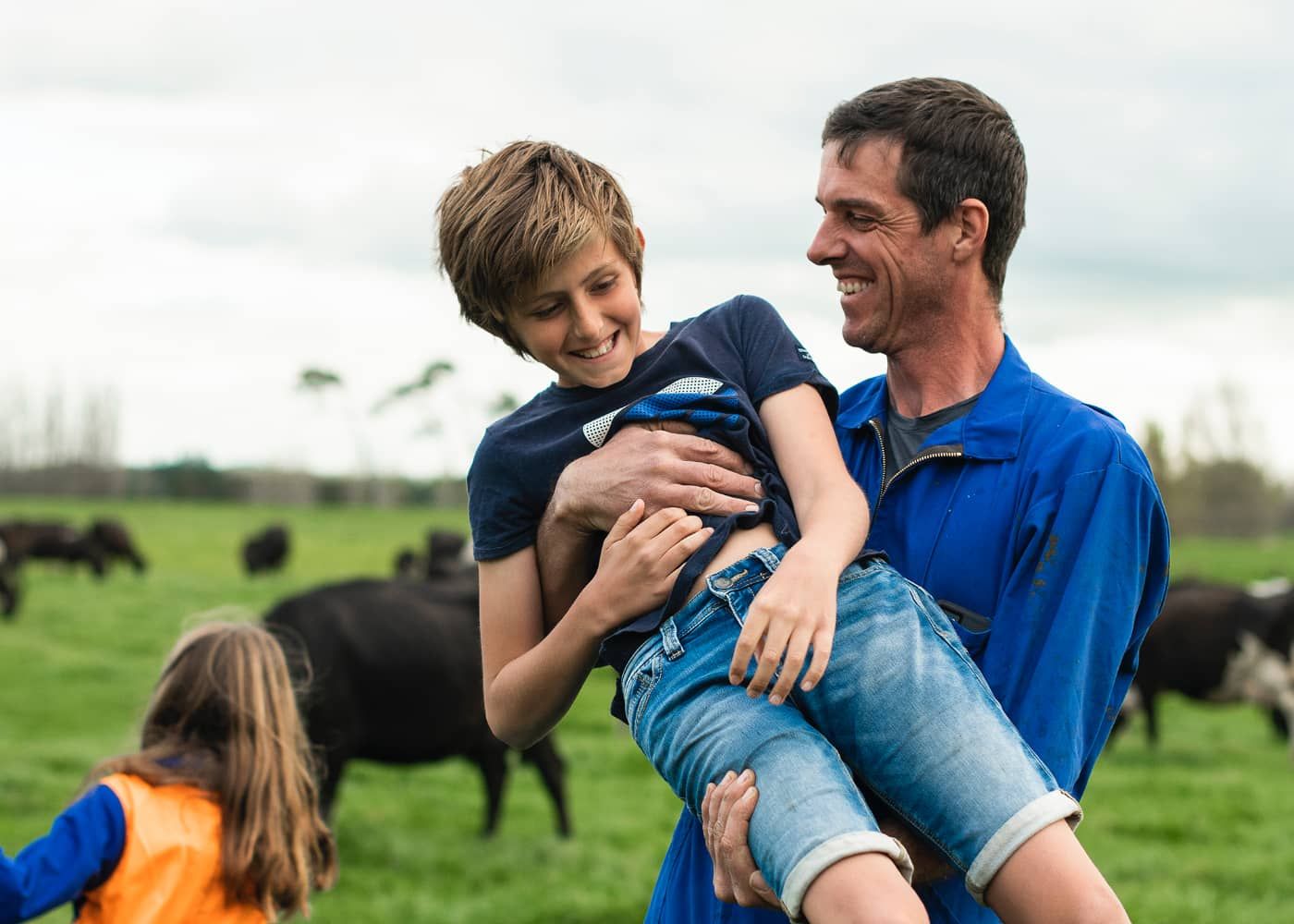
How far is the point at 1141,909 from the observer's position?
7848mm

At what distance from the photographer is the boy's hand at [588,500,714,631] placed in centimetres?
242

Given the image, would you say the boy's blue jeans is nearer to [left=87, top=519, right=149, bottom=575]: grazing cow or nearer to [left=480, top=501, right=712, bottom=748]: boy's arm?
[left=480, top=501, right=712, bottom=748]: boy's arm

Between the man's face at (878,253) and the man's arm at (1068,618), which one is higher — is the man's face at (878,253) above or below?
above

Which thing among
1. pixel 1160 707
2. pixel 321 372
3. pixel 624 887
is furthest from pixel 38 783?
pixel 321 372

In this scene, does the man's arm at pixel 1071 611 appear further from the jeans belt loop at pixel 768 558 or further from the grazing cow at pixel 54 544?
the grazing cow at pixel 54 544

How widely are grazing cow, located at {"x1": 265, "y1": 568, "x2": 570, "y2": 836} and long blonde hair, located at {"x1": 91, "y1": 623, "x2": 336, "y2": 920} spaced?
4.94m

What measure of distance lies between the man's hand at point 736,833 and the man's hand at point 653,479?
1.74 feet

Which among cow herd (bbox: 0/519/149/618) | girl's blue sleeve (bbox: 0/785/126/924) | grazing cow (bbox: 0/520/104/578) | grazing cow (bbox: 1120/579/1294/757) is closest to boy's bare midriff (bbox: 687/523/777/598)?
girl's blue sleeve (bbox: 0/785/126/924)

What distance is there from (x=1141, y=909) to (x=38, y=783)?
8364 millimetres

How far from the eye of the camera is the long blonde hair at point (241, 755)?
3732mm

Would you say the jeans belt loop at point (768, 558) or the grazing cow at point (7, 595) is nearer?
the jeans belt loop at point (768, 558)

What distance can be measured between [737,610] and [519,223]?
806 mm

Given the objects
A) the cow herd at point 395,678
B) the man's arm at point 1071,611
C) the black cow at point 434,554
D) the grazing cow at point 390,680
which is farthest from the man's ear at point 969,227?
the black cow at point 434,554

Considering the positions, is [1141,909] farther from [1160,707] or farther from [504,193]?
[1160,707]
